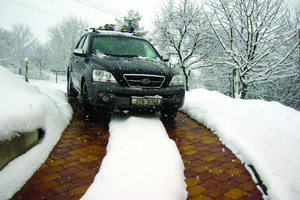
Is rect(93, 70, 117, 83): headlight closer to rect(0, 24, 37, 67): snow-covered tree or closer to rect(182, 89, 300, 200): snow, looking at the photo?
rect(182, 89, 300, 200): snow

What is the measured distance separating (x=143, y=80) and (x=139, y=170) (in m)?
1.72

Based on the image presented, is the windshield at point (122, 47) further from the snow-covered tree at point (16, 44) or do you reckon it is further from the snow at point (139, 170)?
the snow-covered tree at point (16, 44)

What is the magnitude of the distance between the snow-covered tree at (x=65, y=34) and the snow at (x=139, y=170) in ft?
106

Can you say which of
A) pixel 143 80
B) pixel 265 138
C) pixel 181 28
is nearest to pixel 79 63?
pixel 143 80

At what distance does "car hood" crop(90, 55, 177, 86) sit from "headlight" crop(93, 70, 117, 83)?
56mm

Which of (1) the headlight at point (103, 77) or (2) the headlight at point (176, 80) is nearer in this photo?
(1) the headlight at point (103, 77)

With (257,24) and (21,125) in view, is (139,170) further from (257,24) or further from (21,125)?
(257,24)

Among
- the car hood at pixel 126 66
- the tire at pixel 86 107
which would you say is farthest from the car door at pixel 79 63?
the tire at pixel 86 107

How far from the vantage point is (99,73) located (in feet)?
11.4

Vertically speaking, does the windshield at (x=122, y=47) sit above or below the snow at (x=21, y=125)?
above

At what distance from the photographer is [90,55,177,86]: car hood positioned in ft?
11.5

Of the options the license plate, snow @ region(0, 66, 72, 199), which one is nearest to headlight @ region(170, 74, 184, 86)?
the license plate

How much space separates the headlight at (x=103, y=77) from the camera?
345 centimetres

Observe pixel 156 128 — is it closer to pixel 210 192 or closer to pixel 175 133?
pixel 175 133
